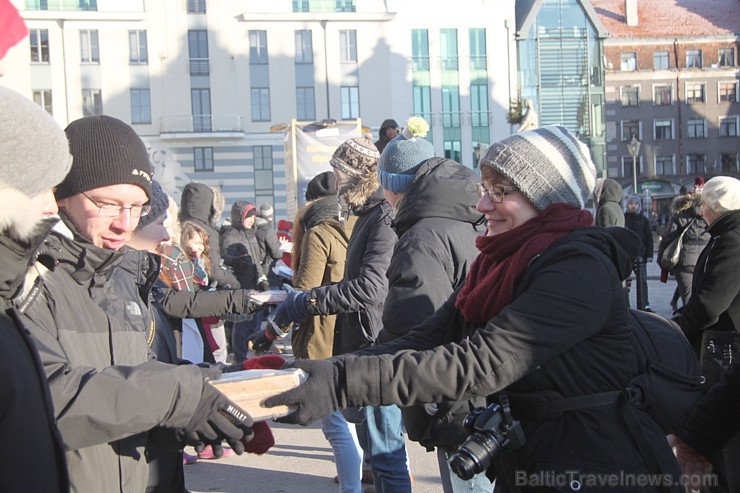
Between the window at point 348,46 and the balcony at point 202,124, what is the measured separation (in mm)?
6123

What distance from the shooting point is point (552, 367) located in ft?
7.32

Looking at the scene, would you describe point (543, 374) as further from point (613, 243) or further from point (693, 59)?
point (693, 59)

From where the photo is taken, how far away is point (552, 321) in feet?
7.10

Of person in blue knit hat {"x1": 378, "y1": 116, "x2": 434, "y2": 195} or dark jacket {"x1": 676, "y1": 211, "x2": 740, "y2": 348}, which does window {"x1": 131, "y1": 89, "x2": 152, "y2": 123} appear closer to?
person in blue knit hat {"x1": 378, "y1": 116, "x2": 434, "y2": 195}

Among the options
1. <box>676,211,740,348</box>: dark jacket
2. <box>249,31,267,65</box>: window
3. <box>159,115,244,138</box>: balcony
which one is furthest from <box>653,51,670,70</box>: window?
<box>676,211,740,348</box>: dark jacket

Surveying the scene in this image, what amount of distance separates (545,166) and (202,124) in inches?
1485

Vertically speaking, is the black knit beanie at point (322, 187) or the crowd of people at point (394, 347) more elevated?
the black knit beanie at point (322, 187)

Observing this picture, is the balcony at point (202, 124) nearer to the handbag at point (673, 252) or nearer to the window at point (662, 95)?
the handbag at point (673, 252)

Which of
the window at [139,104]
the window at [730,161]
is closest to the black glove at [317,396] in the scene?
the window at [139,104]

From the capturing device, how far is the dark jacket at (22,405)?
5.26 feet

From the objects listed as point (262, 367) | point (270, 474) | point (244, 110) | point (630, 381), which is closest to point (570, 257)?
point (630, 381)

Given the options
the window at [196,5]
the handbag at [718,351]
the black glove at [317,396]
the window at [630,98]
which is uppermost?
the window at [196,5]

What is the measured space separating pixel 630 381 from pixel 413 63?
39472 mm

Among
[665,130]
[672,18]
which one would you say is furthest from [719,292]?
[672,18]
